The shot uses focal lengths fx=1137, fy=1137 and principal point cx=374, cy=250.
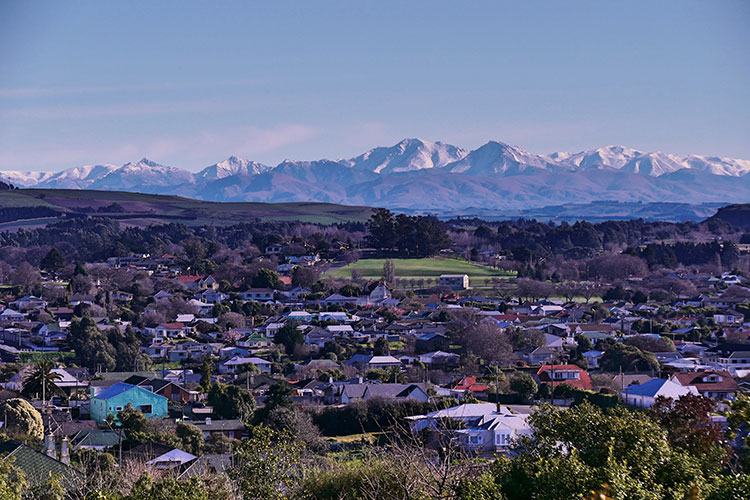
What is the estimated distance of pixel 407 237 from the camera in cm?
7156

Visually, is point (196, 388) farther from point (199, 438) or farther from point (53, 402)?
point (199, 438)

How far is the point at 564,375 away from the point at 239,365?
9702 millimetres

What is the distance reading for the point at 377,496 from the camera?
11984 millimetres

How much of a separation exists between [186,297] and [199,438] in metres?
31.2

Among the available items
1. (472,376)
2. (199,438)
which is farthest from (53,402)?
(472,376)

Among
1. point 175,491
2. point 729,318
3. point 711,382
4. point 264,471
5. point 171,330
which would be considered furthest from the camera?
point 729,318

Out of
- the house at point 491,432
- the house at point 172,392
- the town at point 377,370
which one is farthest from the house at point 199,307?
the house at point 491,432

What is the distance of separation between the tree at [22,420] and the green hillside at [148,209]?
102 m

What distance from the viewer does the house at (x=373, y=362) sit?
1351 inches

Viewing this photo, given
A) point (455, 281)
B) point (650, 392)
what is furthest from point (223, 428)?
point (455, 281)

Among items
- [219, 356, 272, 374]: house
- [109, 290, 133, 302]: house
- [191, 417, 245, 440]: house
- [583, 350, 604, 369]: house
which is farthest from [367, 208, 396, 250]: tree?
[191, 417, 245, 440]: house

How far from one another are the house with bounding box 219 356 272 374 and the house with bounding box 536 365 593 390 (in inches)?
324

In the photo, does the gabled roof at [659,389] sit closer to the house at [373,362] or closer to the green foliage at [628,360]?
the green foliage at [628,360]

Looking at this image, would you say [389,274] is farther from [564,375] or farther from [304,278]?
[564,375]
